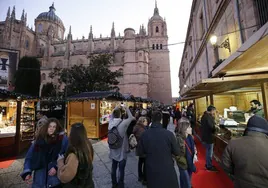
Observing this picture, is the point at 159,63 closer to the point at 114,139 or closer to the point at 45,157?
the point at 114,139

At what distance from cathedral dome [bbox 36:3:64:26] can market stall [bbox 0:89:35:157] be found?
63.1 meters

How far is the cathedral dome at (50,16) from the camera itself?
55200 millimetres

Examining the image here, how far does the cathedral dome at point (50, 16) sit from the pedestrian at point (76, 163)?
70848 mm

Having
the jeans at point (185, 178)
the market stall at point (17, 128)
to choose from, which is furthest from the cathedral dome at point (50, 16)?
the jeans at point (185, 178)

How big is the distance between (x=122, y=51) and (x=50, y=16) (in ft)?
130

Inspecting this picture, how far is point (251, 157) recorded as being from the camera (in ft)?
5.32

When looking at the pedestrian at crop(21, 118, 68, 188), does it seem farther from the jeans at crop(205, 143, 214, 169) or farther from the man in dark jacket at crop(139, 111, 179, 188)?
the jeans at crop(205, 143, 214, 169)

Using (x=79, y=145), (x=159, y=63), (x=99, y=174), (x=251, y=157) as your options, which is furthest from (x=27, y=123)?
(x=159, y=63)

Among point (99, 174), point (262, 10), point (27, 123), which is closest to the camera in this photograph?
point (99, 174)

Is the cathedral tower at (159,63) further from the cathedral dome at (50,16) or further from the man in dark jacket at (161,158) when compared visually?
the man in dark jacket at (161,158)

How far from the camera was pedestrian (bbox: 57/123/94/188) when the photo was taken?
65.1 inches

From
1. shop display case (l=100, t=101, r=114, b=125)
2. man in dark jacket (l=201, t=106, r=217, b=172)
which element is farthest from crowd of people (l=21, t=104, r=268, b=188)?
shop display case (l=100, t=101, r=114, b=125)

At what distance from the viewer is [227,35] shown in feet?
22.9

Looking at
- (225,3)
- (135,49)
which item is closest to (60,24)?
(135,49)
